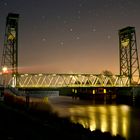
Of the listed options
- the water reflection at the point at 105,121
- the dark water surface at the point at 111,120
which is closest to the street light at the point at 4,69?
the dark water surface at the point at 111,120

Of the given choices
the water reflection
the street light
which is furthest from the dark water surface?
the street light

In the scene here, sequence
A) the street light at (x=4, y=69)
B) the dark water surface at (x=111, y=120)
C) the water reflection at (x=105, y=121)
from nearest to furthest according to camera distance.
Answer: the dark water surface at (x=111, y=120), the water reflection at (x=105, y=121), the street light at (x=4, y=69)

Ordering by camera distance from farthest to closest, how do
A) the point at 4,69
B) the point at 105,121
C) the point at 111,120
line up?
the point at 4,69 → the point at 111,120 → the point at 105,121

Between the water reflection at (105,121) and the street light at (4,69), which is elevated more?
the street light at (4,69)

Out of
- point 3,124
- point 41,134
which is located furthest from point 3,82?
point 41,134

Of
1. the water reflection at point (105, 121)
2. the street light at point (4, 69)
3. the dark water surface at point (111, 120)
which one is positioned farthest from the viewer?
the street light at point (4, 69)

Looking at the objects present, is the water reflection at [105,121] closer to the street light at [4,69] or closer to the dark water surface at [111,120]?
the dark water surface at [111,120]

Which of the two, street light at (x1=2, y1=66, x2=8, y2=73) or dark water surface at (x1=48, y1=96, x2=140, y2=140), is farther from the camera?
street light at (x1=2, y1=66, x2=8, y2=73)

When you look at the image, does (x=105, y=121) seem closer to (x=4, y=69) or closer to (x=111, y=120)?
(x=111, y=120)

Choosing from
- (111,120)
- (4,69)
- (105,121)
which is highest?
(4,69)

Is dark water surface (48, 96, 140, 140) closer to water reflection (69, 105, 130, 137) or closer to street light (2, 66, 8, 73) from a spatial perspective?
water reflection (69, 105, 130, 137)

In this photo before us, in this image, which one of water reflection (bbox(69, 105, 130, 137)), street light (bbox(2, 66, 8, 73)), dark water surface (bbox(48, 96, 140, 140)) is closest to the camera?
dark water surface (bbox(48, 96, 140, 140))

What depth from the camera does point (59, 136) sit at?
60.1ft

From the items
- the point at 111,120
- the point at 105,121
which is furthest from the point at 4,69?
the point at 105,121
